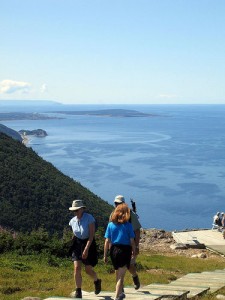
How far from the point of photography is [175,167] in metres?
114

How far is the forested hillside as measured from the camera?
35.1 meters

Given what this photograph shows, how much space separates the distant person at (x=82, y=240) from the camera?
7.17 m

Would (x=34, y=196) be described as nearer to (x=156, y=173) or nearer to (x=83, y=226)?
(x=83, y=226)

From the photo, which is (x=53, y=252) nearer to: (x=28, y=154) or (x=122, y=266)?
(x=122, y=266)

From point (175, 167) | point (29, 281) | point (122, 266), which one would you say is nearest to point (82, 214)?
point (122, 266)

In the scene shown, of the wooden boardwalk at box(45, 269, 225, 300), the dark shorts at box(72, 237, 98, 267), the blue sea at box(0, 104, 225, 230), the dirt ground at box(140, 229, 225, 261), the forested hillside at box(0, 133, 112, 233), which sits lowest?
the blue sea at box(0, 104, 225, 230)

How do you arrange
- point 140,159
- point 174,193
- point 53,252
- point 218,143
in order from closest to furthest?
point 53,252
point 174,193
point 140,159
point 218,143

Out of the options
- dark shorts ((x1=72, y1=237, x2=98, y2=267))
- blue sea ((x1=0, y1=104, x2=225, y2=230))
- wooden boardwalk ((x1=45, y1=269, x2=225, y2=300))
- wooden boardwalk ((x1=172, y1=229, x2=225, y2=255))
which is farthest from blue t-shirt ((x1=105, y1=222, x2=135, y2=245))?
blue sea ((x1=0, y1=104, x2=225, y2=230))

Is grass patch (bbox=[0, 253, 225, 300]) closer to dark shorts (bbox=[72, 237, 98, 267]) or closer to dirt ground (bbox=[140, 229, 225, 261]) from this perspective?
dark shorts (bbox=[72, 237, 98, 267])

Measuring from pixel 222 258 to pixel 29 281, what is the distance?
8.50m

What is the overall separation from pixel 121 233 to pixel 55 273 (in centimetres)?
408

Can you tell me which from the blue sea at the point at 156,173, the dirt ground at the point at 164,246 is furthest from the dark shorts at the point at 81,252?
the blue sea at the point at 156,173

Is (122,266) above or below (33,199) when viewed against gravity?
above

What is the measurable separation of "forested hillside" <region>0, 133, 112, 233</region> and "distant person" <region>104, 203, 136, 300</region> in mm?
26684
